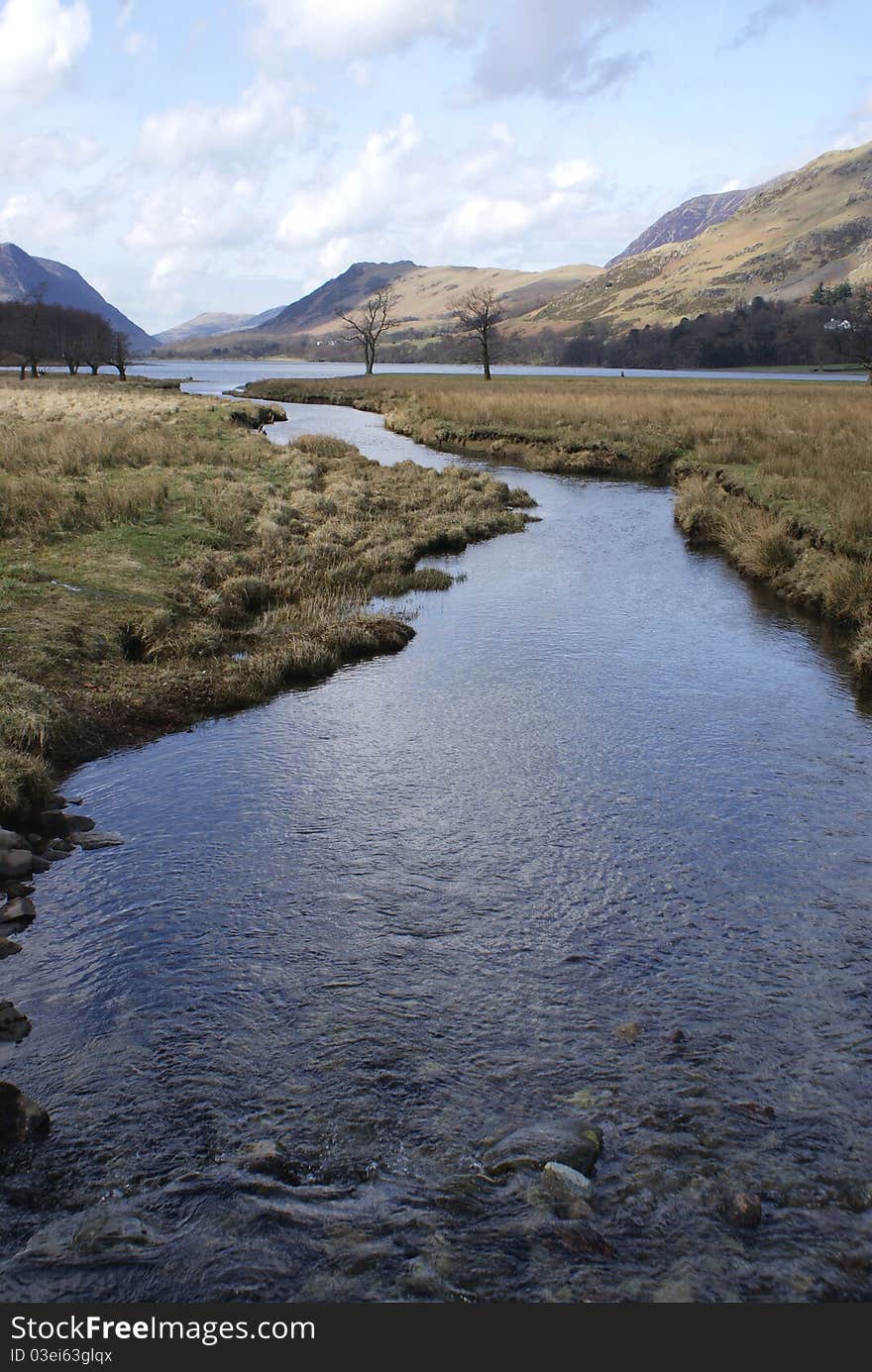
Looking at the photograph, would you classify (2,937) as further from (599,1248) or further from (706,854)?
(706,854)

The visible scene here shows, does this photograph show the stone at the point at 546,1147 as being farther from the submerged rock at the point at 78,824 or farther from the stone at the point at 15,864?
the submerged rock at the point at 78,824

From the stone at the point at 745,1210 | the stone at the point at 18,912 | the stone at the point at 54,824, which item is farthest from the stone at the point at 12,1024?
the stone at the point at 745,1210

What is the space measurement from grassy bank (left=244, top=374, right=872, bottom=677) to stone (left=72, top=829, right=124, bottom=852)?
41.5ft

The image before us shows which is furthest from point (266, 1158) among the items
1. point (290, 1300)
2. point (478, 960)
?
point (478, 960)

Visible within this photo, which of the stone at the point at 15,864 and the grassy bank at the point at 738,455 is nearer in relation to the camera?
the stone at the point at 15,864

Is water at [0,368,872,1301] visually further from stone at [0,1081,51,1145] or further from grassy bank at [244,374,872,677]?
grassy bank at [244,374,872,677]

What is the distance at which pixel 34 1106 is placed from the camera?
6.14 m

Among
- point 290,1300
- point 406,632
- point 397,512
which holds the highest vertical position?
point 397,512

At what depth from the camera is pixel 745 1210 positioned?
5.56 meters

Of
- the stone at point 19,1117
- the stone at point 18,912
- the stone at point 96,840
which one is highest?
the stone at point 96,840

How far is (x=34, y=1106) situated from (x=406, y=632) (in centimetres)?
1295

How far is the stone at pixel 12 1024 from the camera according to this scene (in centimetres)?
695

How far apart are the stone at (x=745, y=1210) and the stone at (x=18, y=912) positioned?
21.0 ft

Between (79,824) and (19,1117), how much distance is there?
472cm
